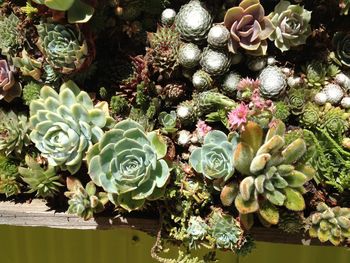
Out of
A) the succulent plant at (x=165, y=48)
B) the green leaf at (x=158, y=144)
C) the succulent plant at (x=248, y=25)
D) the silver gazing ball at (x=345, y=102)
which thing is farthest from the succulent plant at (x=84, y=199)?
the silver gazing ball at (x=345, y=102)

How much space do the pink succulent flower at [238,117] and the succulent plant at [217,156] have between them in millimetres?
28

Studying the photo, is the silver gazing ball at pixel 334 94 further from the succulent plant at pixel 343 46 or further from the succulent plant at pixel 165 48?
the succulent plant at pixel 165 48

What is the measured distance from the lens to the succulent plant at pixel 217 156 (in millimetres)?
956

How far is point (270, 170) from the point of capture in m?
0.92

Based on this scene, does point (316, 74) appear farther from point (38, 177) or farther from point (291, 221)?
point (38, 177)

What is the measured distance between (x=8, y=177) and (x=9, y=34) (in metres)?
0.27

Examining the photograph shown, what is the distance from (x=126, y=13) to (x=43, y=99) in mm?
216

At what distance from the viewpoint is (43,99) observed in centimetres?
103

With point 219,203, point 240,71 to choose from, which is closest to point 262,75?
point 240,71

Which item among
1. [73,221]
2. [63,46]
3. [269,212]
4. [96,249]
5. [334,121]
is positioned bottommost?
[96,249]

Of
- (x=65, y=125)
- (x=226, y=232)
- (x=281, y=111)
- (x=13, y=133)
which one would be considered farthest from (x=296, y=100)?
(x=13, y=133)

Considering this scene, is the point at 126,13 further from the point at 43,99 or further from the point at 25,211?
the point at 25,211

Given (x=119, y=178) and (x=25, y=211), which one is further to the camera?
(x=25, y=211)

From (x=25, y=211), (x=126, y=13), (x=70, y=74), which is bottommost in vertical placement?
(x=25, y=211)
